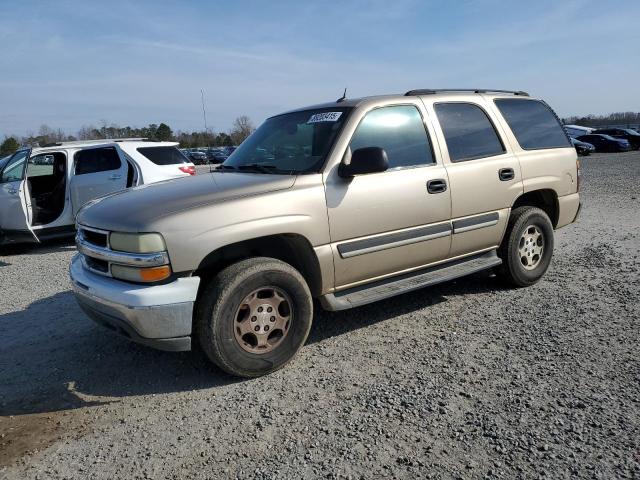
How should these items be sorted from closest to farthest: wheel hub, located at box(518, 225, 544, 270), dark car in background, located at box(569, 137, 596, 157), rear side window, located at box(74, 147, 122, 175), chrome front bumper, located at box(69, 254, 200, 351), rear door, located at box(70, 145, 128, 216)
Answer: chrome front bumper, located at box(69, 254, 200, 351)
wheel hub, located at box(518, 225, 544, 270)
rear door, located at box(70, 145, 128, 216)
rear side window, located at box(74, 147, 122, 175)
dark car in background, located at box(569, 137, 596, 157)

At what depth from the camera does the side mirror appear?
3575 millimetres

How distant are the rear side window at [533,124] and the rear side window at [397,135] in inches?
50.0

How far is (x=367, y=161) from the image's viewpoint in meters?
3.58

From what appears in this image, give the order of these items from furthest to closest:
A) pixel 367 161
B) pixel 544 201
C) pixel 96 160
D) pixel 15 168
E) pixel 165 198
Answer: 1. pixel 96 160
2. pixel 15 168
3. pixel 544 201
4. pixel 367 161
5. pixel 165 198

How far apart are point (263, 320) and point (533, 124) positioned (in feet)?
12.0

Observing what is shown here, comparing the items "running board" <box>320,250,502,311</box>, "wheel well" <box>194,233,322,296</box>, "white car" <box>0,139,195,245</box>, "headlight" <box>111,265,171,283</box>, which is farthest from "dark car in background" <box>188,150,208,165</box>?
"headlight" <box>111,265,171,283</box>

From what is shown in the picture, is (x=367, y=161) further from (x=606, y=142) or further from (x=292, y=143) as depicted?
(x=606, y=142)

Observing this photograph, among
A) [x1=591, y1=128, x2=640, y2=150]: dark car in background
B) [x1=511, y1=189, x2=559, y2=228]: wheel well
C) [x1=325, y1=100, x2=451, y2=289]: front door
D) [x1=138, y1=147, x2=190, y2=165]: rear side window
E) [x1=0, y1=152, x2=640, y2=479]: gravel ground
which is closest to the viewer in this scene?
[x1=0, y1=152, x2=640, y2=479]: gravel ground

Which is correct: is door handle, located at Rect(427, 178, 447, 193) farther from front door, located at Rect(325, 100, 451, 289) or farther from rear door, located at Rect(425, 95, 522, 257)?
rear door, located at Rect(425, 95, 522, 257)

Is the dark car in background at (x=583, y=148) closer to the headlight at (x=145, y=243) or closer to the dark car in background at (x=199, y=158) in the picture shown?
the dark car in background at (x=199, y=158)

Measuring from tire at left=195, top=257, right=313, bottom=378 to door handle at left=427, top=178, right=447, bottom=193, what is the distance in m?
1.41

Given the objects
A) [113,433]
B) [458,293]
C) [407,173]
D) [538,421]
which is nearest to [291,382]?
[113,433]

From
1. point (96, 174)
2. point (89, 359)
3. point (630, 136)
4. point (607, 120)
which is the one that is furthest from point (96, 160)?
point (607, 120)

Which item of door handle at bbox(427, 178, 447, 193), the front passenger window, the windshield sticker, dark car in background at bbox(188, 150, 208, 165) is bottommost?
door handle at bbox(427, 178, 447, 193)
